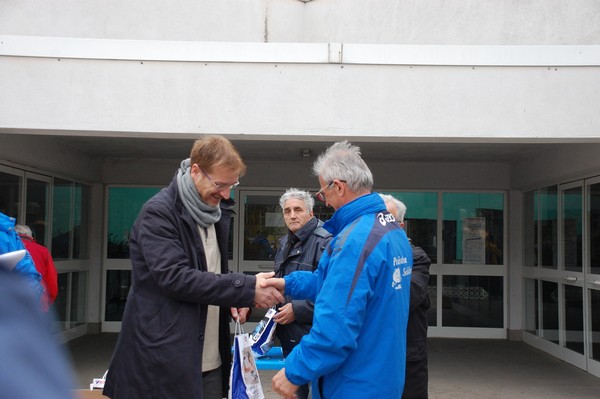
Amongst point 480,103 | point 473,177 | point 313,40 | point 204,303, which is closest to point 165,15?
point 313,40

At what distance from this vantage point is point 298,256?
4.35m

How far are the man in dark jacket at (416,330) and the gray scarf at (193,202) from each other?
1.44 metres

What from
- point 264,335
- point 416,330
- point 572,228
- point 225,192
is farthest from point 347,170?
point 572,228

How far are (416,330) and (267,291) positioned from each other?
1484mm

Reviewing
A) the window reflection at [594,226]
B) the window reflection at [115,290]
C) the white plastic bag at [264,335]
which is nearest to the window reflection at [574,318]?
the window reflection at [594,226]

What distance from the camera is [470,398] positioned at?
21.5 ft

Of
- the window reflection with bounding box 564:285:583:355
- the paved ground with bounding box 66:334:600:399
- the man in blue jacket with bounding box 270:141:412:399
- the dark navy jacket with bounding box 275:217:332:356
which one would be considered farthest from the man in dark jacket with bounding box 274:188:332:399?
the window reflection with bounding box 564:285:583:355

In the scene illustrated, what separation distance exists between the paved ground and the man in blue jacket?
14.5ft

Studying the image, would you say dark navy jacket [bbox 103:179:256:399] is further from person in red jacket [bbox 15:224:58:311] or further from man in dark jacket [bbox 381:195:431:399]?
person in red jacket [bbox 15:224:58:311]

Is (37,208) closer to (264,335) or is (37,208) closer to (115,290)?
(115,290)

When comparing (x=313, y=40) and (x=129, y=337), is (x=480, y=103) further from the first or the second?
(x=129, y=337)

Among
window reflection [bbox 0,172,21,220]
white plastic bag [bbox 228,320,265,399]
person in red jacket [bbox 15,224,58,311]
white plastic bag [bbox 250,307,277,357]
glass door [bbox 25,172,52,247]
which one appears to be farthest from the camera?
glass door [bbox 25,172,52,247]

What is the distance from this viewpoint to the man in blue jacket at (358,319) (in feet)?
7.66

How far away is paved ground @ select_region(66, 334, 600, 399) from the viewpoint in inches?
269
